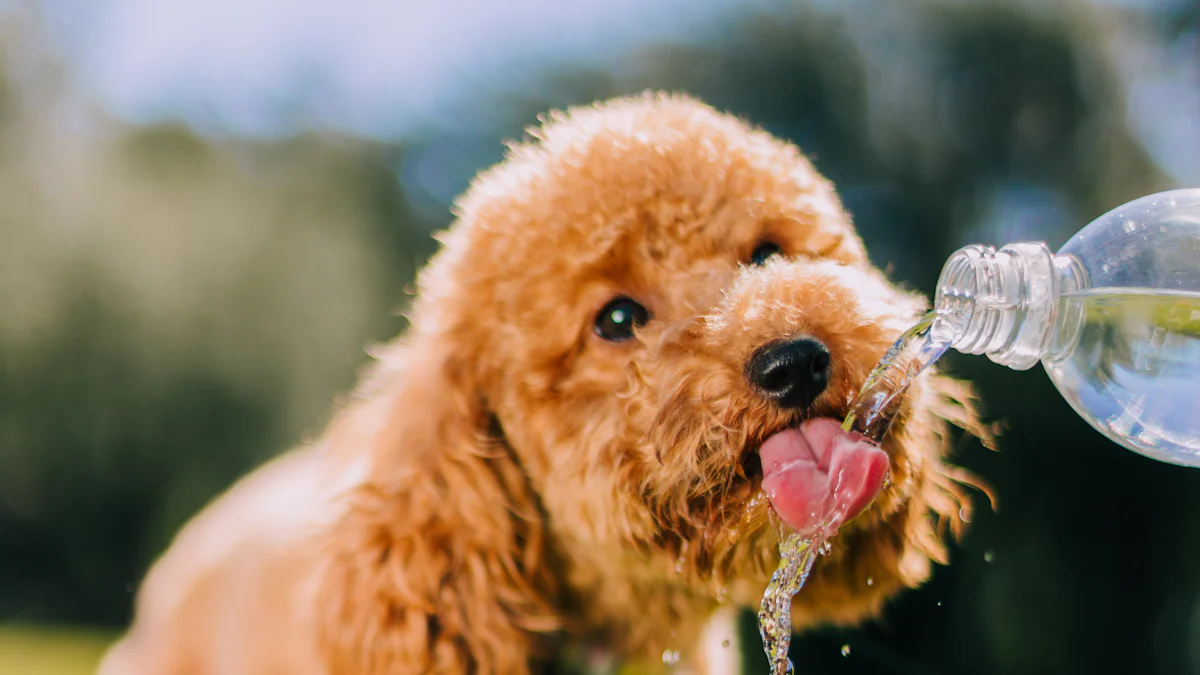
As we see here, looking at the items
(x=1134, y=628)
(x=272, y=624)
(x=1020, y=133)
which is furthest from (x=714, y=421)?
(x=1020, y=133)

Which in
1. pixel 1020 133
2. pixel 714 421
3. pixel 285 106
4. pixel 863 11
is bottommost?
pixel 714 421

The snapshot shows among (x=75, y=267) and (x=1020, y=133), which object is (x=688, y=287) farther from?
(x=75, y=267)

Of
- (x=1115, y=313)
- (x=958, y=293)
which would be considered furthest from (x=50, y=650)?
(x=1115, y=313)

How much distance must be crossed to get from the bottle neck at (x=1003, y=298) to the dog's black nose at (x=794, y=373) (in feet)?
0.54

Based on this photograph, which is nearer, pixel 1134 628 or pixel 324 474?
pixel 324 474

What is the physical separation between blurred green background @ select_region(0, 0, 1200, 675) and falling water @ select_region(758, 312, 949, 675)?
6.91 ft

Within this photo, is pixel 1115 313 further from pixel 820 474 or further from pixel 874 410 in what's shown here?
pixel 820 474

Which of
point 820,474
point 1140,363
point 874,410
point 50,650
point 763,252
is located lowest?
point 50,650

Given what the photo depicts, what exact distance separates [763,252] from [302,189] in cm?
325

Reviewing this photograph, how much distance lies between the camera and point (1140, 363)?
3.55 feet

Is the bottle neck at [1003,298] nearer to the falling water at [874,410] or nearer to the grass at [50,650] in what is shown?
the falling water at [874,410]

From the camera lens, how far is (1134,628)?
107 inches

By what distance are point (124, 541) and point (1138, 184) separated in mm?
4302

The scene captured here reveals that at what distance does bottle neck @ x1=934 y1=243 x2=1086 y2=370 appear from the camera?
1075 mm
